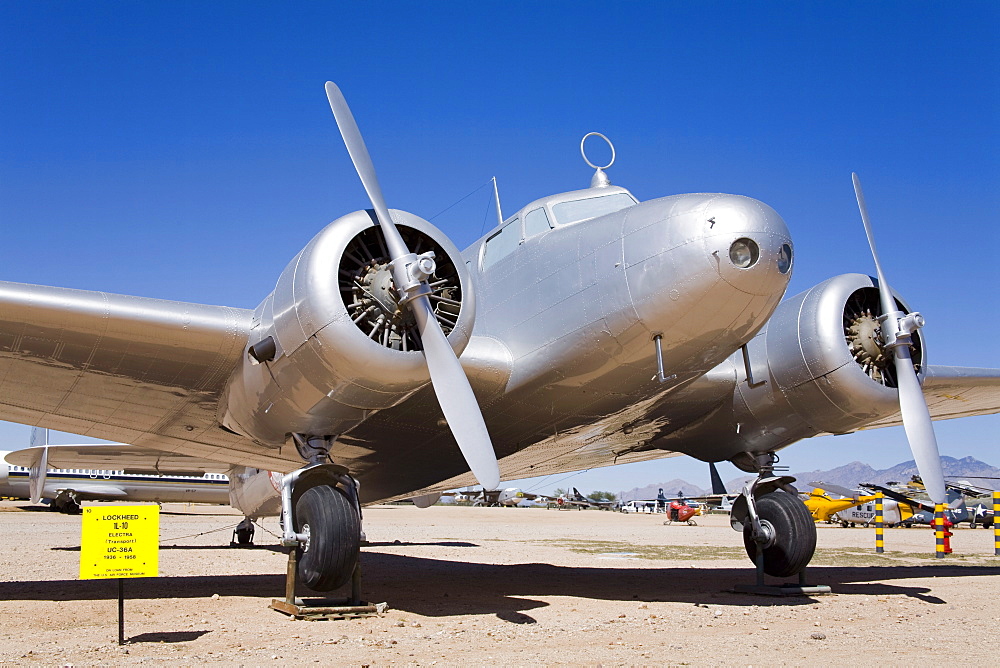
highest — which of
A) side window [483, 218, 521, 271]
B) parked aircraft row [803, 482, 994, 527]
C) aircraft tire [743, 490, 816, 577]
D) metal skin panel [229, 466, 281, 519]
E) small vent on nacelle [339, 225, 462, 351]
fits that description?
side window [483, 218, 521, 271]

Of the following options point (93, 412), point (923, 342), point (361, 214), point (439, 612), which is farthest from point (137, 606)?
point (923, 342)

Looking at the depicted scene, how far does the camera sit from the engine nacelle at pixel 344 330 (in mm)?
6957

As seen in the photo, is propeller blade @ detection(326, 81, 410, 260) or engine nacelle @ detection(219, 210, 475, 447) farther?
propeller blade @ detection(326, 81, 410, 260)

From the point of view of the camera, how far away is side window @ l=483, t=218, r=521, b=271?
959 cm

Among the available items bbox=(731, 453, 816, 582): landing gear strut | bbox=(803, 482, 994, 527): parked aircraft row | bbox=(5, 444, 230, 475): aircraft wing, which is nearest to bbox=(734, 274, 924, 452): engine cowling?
bbox=(731, 453, 816, 582): landing gear strut

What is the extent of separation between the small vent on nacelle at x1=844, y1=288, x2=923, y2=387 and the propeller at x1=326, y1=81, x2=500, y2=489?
187 inches

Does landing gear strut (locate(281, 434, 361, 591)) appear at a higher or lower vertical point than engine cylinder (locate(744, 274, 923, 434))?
lower

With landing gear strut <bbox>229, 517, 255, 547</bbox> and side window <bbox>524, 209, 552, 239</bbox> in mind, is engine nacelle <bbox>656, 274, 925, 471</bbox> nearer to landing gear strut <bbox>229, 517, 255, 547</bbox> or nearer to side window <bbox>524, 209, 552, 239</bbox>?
side window <bbox>524, 209, 552, 239</bbox>

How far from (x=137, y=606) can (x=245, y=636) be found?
252 cm

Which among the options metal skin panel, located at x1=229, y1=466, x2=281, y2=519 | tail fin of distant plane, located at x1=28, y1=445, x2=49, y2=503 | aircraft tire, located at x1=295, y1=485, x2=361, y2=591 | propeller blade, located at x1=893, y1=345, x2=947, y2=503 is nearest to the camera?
aircraft tire, located at x1=295, y1=485, x2=361, y2=591

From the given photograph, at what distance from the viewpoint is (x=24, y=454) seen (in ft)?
66.8

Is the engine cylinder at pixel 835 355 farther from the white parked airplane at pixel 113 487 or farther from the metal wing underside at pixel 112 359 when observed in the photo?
the white parked airplane at pixel 113 487

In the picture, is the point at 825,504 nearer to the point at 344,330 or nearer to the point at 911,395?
the point at 911,395

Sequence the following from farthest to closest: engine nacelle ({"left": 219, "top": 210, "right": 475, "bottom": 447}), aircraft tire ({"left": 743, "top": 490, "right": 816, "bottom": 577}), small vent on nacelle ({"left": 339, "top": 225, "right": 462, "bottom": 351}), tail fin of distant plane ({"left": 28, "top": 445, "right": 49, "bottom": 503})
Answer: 1. tail fin of distant plane ({"left": 28, "top": 445, "right": 49, "bottom": 503})
2. aircraft tire ({"left": 743, "top": 490, "right": 816, "bottom": 577})
3. small vent on nacelle ({"left": 339, "top": 225, "right": 462, "bottom": 351})
4. engine nacelle ({"left": 219, "top": 210, "right": 475, "bottom": 447})
